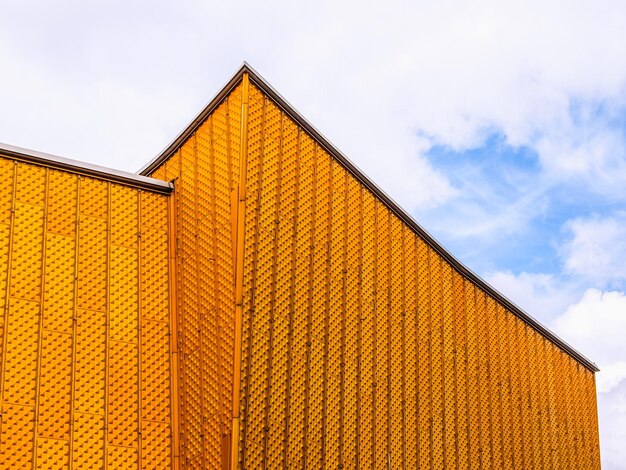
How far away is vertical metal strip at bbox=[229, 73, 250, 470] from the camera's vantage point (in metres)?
16.0

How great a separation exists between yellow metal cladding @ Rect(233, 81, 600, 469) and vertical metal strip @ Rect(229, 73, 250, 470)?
11cm

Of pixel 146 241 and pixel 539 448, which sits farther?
pixel 539 448

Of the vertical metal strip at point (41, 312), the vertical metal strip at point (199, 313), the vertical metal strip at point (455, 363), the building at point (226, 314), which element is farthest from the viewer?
the vertical metal strip at point (455, 363)

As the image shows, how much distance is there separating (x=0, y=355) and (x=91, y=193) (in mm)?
4027

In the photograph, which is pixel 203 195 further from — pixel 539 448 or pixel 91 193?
pixel 539 448

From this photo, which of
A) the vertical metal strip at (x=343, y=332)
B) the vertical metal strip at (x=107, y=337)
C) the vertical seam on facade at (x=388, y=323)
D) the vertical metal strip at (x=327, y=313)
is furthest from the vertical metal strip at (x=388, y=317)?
the vertical metal strip at (x=107, y=337)

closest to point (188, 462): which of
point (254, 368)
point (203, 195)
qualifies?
point (254, 368)

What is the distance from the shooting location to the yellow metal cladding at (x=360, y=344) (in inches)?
681

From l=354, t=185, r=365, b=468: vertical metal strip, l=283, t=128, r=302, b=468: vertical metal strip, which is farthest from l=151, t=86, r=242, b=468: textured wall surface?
l=354, t=185, r=365, b=468: vertical metal strip

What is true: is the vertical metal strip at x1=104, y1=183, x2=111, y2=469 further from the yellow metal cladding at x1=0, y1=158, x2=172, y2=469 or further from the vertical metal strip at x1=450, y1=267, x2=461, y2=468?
the vertical metal strip at x1=450, y1=267, x2=461, y2=468

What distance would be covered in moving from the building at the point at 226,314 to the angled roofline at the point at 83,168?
0.12 feet

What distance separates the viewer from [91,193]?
62.7ft

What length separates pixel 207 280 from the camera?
1797 centimetres

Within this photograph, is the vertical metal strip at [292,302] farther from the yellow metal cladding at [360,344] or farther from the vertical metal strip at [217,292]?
the vertical metal strip at [217,292]
